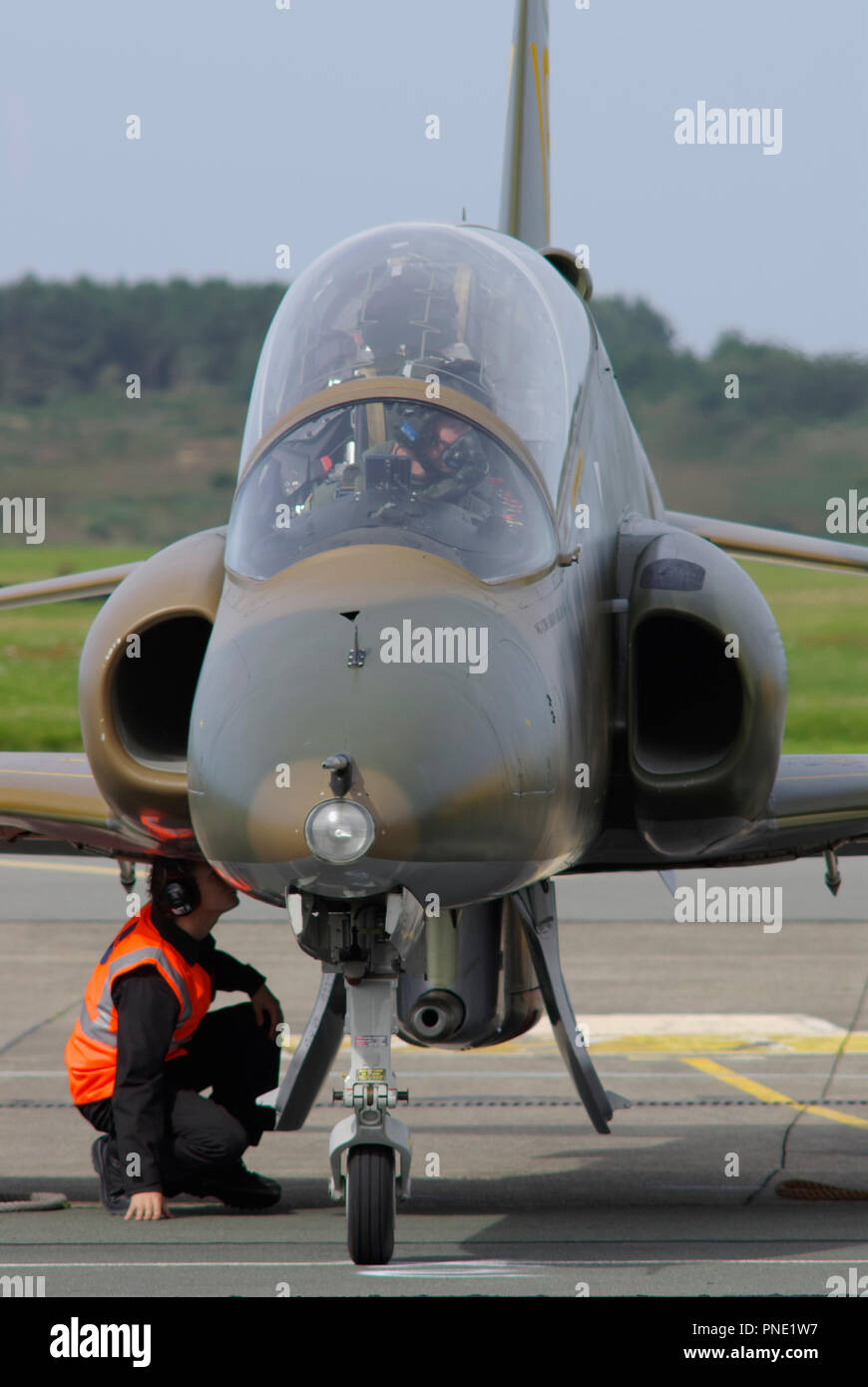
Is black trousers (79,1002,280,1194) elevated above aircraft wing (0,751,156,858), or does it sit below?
below

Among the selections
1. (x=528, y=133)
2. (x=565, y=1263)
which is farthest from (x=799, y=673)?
(x=565, y=1263)

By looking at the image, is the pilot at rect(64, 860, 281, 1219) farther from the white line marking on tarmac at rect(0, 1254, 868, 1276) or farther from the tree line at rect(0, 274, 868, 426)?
the tree line at rect(0, 274, 868, 426)

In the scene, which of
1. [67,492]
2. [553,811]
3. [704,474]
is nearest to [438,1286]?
[553,811]

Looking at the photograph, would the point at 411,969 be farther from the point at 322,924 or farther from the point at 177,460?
the point at 177,460

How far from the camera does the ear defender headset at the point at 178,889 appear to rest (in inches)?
291

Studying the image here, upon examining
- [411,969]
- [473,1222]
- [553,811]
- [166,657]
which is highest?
[166,657]

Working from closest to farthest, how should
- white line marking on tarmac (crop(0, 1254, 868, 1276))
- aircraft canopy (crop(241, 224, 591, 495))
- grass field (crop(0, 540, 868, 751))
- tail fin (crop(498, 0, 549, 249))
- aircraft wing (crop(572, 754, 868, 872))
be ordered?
white line marking on tarmac (crop(0, 1254, 868, 1276)) → aircraft canopy (crop(241, 224, 591, 495)) → aircraft wing (crop(572, 754, 868, 872)) → tail fin (crop(498, 0, 549, 249)) → grass field (crop(0, 540, 868, 751))

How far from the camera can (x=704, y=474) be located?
3188 cm

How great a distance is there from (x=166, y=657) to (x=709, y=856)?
242 centimetres

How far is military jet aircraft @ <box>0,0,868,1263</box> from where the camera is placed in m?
5.23

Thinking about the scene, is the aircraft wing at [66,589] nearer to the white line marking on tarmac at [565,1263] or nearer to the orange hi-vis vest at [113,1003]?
the orange hi-vis vest at [113,1003]

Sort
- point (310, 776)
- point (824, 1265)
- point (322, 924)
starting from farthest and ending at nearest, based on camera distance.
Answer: point (824, 1265) < point (322, 924) < point (310, 776)

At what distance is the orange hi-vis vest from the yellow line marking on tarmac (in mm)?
3797

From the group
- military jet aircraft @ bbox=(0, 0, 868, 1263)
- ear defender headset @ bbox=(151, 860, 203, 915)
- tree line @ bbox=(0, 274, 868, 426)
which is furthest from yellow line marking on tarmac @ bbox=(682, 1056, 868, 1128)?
tree line @ bbox=(0, 274, 868, 426)
